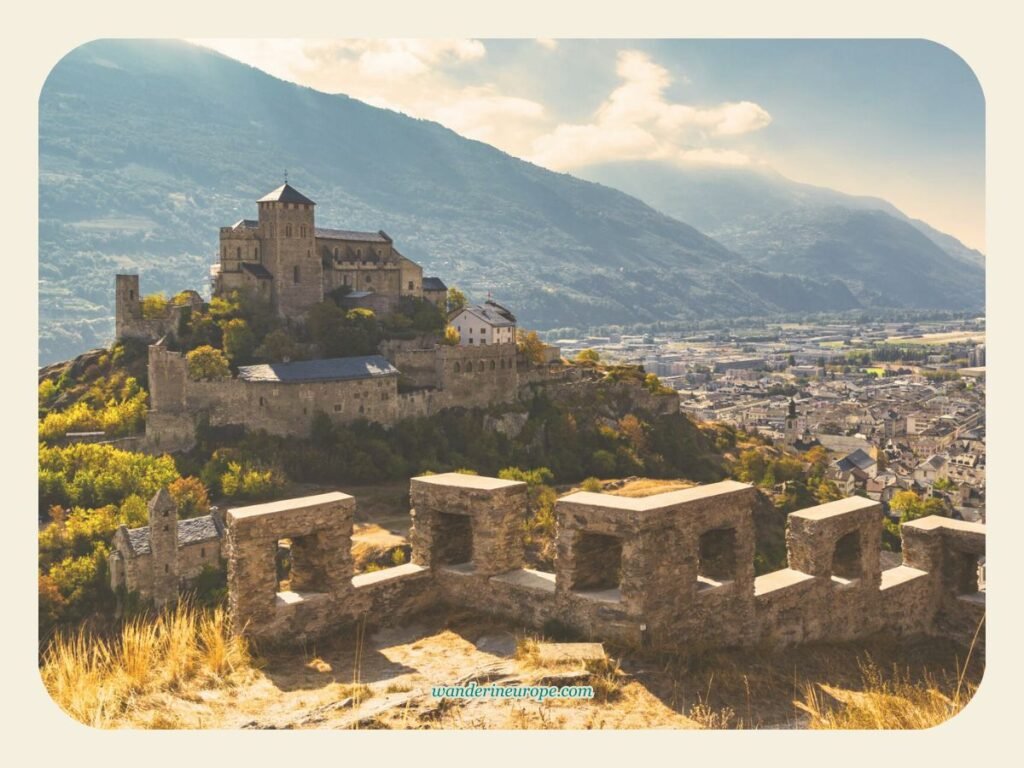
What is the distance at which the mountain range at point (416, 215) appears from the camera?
1485 cm

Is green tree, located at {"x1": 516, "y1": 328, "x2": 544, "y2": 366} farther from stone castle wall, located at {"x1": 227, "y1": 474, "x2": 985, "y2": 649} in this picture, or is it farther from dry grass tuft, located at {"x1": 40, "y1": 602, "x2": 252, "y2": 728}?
dry grass tuft, located at {"x1": 40, "y1": 602, "x2": 252, "y2": 728}

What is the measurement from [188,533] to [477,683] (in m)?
20.4

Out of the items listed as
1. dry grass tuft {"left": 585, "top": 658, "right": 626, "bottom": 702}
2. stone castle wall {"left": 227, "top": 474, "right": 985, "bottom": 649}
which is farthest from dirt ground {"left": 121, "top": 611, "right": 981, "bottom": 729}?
stone castle wall {"left": 227, "top": 474, "right": 985, "bottom": 649}

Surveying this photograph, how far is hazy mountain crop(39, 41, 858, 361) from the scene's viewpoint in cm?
2256

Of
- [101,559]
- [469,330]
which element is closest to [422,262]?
[469,330]

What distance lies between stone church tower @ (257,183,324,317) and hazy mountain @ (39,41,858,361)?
480 cm

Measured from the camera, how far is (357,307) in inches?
1550

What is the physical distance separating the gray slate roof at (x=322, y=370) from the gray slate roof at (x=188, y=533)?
635cm

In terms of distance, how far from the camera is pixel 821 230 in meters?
19.1

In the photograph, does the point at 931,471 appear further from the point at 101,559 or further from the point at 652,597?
the point at 101,559

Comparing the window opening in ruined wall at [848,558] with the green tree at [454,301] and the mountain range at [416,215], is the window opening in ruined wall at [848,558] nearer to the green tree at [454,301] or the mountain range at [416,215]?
the mountain range at [416,215]

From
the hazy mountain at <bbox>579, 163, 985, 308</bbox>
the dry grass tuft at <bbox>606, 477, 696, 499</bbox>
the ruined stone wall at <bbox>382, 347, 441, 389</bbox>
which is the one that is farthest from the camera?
the ruined stone wall at <bbox>382, 347, 441, 389</bbox>

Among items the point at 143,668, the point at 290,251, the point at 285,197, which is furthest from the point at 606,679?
the point at 285,197

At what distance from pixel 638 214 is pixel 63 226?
47.6 ft
